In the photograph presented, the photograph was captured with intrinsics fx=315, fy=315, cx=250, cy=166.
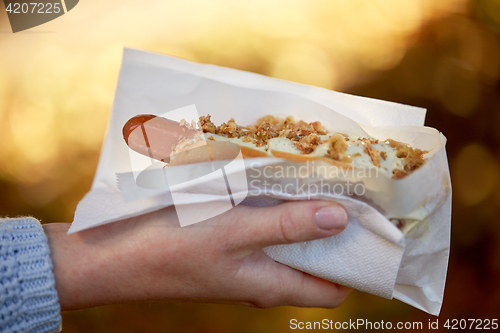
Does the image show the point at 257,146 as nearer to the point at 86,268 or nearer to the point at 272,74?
the point at 86,268

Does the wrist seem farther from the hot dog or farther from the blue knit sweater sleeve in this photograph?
the hot dog

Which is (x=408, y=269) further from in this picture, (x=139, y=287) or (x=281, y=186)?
(x=139, y=287)

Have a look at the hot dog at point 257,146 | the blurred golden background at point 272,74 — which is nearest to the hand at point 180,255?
the hot dog at point 257,146

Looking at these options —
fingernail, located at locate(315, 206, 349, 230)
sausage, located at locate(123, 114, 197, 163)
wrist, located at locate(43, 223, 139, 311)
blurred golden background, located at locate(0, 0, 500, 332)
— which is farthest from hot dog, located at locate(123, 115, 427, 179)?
blurred golden background, located at locate(0, 0, 500, 332)

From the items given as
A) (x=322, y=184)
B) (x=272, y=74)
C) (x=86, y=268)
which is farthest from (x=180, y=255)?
(x=272, y=74)

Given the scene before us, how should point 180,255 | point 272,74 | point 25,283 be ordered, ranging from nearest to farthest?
point 25,283 → point 180,255 → point 272,74

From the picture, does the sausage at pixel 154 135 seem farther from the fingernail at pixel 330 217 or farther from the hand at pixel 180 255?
the fingernail at pixel 330 217

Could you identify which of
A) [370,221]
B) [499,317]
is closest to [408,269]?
[370,221]
